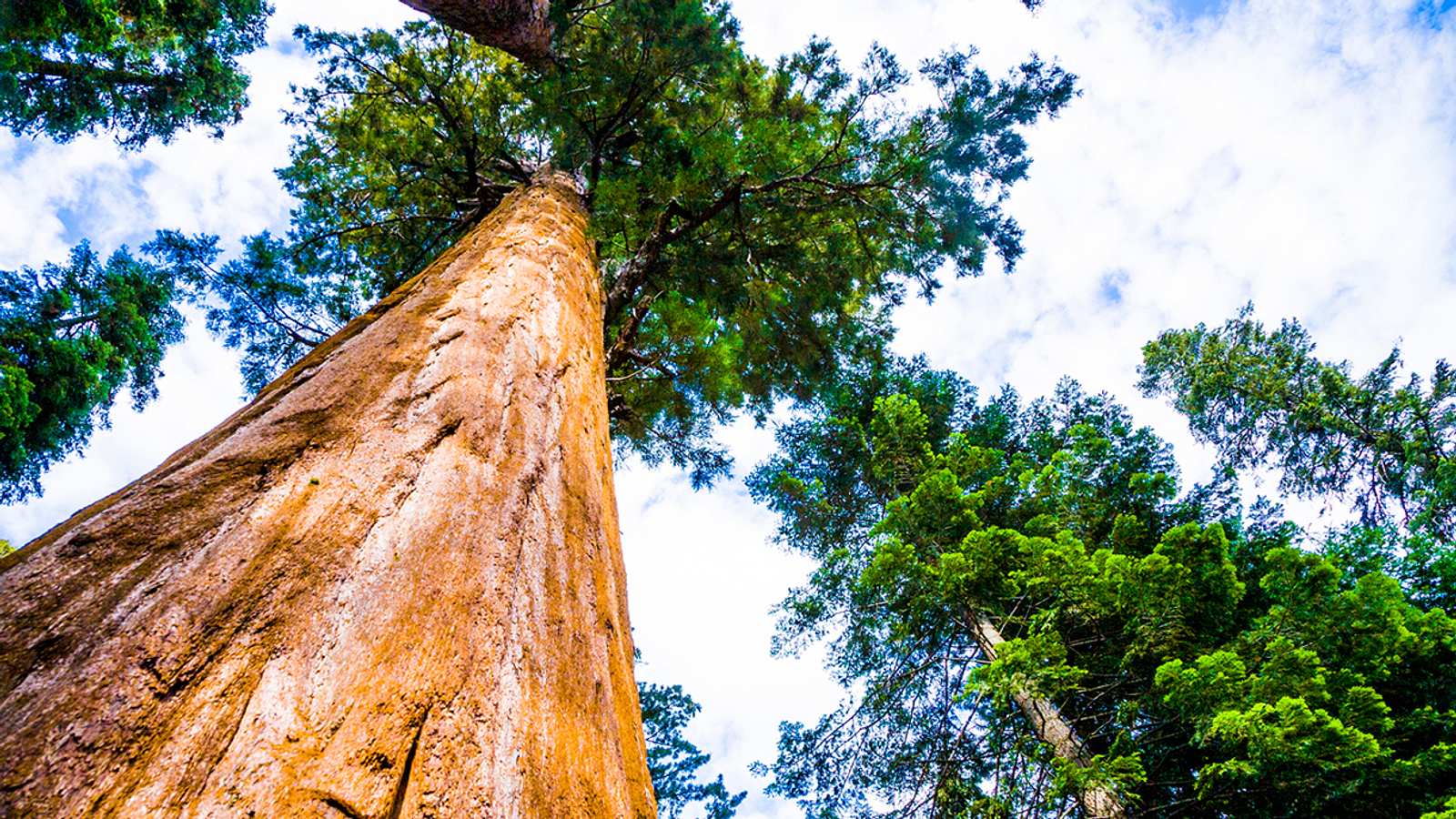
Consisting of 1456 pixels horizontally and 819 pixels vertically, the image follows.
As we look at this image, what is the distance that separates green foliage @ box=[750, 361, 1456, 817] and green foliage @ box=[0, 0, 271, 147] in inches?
413

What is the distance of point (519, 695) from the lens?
0.96 meters

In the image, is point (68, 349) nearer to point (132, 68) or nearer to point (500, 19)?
point (132, 68)

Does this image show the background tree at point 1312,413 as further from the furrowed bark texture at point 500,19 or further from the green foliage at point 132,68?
the green foliage at point 132,68

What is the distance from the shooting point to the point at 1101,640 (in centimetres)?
555

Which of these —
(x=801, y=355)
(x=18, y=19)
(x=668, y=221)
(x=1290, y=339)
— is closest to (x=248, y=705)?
(x=668, y=221)

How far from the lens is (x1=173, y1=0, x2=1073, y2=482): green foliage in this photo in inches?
213

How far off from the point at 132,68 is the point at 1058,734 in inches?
574

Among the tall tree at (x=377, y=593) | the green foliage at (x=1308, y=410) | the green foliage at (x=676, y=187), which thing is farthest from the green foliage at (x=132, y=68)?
the green foliage at (x=1308, y=410)

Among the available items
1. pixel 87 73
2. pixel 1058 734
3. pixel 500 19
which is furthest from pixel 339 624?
pixel 87 73

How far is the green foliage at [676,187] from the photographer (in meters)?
5.41

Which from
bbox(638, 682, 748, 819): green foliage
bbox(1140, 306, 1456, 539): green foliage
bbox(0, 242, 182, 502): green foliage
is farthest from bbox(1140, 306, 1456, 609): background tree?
bbox(0, 242, 182, 502): green foliage

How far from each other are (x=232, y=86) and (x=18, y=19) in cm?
244

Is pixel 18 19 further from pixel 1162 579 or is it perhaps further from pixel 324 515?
pixel 1162 579

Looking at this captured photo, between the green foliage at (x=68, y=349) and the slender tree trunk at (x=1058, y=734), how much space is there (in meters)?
10.3
